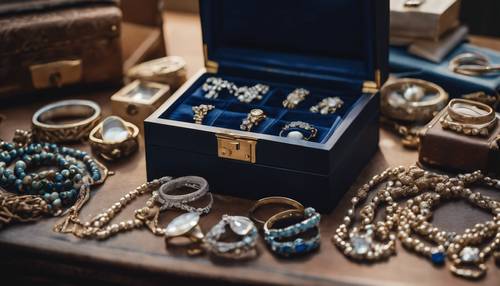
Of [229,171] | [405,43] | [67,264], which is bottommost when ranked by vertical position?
[67,264]

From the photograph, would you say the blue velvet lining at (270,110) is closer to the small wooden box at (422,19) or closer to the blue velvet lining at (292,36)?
the blue velvet lining at (292,36)

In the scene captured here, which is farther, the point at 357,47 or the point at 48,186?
the point at 357,47

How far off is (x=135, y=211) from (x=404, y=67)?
98 centimetres

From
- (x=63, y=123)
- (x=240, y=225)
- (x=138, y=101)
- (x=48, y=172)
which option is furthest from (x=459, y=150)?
(x=63, y=123)

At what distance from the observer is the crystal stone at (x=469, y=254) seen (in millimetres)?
1607

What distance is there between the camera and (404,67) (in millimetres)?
2291

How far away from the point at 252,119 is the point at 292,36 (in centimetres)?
36

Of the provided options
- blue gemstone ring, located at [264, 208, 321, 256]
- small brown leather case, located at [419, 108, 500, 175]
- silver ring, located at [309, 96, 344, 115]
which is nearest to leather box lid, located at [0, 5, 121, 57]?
silver ring, located at [309, 96, 344, 115]

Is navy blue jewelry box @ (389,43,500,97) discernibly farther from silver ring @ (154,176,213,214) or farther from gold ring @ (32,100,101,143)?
gold ring @ (32,100,101,143)

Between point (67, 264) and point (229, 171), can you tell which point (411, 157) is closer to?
point (229, 171)

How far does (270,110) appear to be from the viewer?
2010 millimetres

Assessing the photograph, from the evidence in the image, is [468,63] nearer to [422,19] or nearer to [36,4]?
[422,19]

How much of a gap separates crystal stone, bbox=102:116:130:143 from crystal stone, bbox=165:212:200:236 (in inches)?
17.5

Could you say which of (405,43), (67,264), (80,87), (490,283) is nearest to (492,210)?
(490,283)
